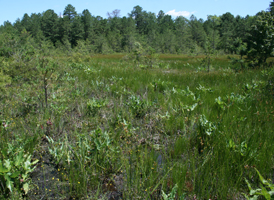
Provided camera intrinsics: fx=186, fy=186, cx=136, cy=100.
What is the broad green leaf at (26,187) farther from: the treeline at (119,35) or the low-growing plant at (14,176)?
the treeline at (119,35)

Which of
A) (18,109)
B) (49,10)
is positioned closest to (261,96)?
(18,109)

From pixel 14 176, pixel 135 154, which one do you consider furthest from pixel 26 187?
pixel 135 154

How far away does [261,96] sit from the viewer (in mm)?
4113

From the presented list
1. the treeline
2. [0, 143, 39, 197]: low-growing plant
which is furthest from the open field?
the treeline

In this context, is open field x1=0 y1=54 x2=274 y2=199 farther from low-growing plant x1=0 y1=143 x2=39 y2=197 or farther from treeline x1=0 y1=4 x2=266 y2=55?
treeline x1=0 y1=4 x2=266 y2=55

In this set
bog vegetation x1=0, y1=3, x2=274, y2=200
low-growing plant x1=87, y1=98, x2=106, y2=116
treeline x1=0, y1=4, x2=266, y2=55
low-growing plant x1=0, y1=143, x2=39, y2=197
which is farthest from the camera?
treeline x1=0, y1=4, x2=266, y2=55

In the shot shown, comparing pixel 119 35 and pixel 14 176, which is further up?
pixel 119 35

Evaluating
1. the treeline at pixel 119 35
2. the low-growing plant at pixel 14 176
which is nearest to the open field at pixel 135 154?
the low-growing plant at pixel 14 176

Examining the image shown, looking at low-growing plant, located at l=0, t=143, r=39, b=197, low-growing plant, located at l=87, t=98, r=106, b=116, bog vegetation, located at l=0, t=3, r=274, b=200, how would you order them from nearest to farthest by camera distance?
low-growing plant, located at l=0, t=143, r=39, b=197, bog vegetation, located at l=0, t=3, r=274, b=200, low-growing plant, located at l=87, t=98, r=106, b=116

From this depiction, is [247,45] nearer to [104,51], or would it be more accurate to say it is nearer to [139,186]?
[139,186]

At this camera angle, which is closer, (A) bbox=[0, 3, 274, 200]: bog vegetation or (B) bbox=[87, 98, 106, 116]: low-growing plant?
(A) bbox=[0, 3, 274, 200]: bog vegetation

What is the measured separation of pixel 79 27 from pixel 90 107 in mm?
65991

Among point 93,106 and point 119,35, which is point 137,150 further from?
point 119,35

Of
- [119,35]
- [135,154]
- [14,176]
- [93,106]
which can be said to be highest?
[119,35]
